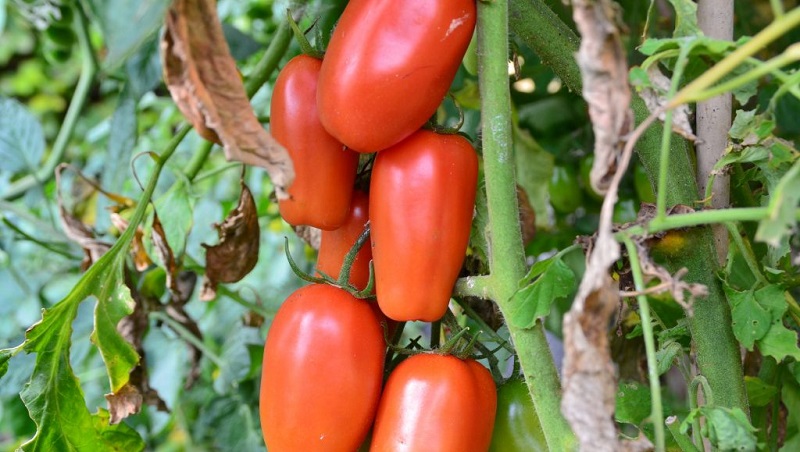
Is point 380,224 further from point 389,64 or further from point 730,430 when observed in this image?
point 730,430

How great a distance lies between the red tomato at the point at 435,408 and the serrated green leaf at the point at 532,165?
48 cm

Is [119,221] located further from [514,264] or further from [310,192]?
[514,264]

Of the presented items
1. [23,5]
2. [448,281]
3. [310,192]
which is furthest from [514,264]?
[23,5]

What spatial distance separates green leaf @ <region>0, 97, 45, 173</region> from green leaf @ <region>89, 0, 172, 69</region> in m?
0.80

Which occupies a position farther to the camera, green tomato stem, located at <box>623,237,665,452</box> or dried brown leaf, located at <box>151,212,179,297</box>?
dried brown leaf, located at <box>151,212,179,297</box>

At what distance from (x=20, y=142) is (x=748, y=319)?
3.08 ft

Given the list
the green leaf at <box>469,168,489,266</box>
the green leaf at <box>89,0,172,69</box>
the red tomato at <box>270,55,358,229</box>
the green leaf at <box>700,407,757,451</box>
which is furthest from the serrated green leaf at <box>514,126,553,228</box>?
the green leaf at <box>89,0,172,69</box>

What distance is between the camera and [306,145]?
0.58m

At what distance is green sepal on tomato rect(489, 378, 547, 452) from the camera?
600 millimetres

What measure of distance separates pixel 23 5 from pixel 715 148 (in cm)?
99

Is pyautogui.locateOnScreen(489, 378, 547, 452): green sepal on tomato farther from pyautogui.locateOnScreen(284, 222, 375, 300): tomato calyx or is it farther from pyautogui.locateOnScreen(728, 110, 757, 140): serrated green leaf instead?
pyautogui.locateOnScreen(728, 110, 757, 140): serrated green leaf

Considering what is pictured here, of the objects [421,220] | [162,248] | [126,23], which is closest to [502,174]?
[421,220]

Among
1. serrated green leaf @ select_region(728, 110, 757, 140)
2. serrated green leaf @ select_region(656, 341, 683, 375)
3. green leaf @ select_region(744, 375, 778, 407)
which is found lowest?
green leaf @ select_region(744, 375, 778, 407)

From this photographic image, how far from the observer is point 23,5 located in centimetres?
115
